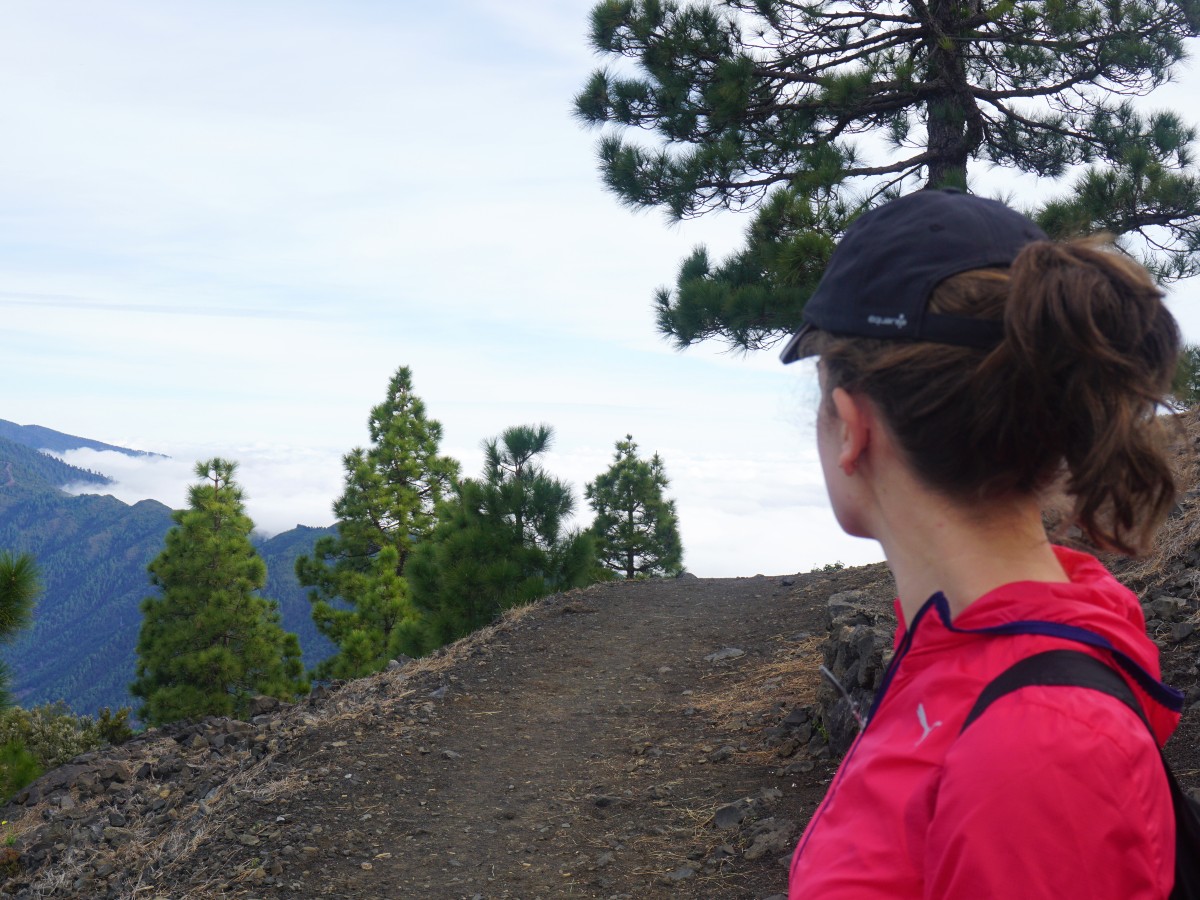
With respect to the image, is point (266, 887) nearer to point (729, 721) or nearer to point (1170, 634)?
point (729, 721)

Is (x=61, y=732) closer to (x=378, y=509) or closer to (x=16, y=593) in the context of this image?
(x=16, y=593)

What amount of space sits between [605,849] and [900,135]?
7.34 m

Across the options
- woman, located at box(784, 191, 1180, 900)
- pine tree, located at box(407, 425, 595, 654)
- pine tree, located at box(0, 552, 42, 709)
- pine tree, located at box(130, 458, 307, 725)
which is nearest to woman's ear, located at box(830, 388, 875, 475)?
woman, located at box(784, 191, 1180, 900)

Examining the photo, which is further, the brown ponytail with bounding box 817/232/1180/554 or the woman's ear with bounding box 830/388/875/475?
the woman's ear with bounding box 830/388/875/475

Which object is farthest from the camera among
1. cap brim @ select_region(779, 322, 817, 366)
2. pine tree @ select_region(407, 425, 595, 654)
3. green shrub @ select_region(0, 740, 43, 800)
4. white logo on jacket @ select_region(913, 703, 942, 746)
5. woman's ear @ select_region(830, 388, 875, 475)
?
pine tree @ select_region(407, 425, 595, 654)

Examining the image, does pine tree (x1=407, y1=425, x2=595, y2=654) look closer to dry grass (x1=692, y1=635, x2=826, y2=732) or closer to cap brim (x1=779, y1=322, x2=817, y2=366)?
dry grass (x1=692, y1=635, x2=826, y2=732)

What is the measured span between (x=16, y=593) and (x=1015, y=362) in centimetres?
748

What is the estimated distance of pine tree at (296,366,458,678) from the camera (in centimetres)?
2366

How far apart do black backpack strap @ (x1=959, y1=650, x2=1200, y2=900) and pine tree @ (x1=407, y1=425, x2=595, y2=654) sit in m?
10.5

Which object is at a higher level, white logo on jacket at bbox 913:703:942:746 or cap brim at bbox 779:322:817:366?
cap brim at bbox 779:322:817:366

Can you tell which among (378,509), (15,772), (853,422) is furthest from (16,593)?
(378,509)

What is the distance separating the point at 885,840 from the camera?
979mm

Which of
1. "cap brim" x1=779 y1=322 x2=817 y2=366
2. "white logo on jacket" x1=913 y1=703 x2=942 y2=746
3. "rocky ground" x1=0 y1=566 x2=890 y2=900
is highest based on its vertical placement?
"cap brim" x1=779 y1=322 x2=817 y2=366

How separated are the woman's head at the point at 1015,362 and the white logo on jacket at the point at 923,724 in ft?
0.79
